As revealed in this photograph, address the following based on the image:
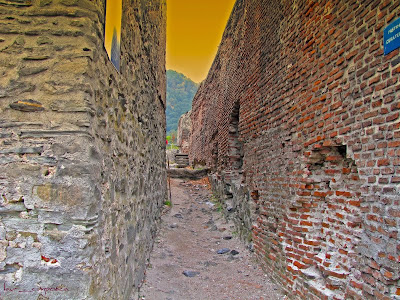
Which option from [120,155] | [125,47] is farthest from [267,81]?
[120,155]

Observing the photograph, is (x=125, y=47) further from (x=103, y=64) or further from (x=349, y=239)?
(x=349, y=239)

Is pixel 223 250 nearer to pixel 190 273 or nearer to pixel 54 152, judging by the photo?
pixel 190 273

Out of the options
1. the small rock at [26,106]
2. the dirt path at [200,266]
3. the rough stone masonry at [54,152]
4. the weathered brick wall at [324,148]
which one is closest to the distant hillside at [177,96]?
the dirt path at [200,266]

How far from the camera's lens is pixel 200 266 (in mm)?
4848

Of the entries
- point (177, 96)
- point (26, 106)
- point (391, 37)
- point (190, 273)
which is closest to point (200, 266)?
point (190, 273)

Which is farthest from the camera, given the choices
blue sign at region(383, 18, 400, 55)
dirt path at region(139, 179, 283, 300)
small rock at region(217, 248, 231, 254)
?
small rock at region(217, 248, 231, 254)

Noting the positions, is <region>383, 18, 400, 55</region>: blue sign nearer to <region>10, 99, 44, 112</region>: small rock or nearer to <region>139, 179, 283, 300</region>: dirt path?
<region>10, 99, 44, 112</region>: small rock

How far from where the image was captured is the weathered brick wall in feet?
7.66

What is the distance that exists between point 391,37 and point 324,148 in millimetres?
1301

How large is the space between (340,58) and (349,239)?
1.79 m

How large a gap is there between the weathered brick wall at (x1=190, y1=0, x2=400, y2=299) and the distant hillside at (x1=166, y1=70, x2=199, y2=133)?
51.0 meters

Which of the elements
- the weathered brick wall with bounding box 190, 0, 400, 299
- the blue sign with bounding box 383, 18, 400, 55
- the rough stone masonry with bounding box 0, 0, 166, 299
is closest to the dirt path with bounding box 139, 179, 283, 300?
the weathered brick wall with bounding box 190, 0, 400, 299

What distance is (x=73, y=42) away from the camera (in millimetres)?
2029

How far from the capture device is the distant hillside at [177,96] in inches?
2299
